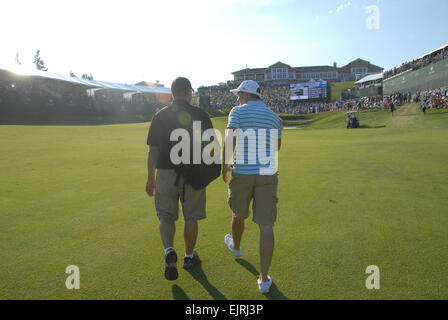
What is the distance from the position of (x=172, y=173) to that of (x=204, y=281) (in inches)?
50.6

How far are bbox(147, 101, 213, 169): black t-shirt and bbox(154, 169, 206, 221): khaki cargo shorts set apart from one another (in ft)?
0.48

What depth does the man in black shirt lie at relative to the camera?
3.54 meters

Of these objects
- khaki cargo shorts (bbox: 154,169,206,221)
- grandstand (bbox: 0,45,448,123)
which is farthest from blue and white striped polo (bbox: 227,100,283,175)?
grandstand (bbox: 0,45,448,123)

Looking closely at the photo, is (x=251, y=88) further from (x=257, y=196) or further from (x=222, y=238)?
(x=222, y=238)

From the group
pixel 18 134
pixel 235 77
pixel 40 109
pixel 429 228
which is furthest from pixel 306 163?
pixel 235 77

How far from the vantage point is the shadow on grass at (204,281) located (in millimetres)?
3029

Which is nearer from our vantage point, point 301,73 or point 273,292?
point 273,292

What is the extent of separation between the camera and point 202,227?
4719 millimetres

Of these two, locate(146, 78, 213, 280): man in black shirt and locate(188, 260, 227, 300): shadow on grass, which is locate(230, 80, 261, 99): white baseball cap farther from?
locate(188, 260, 227, 300): shadow on grass

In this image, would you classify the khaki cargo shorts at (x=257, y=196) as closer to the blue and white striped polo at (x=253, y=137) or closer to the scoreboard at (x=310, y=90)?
the blue and white striped polo at (x=253, y=137)

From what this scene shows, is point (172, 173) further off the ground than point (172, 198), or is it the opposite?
point (172, 173)

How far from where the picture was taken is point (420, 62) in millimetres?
39688

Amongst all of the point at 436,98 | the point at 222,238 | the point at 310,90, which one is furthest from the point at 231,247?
the point at 310,90
